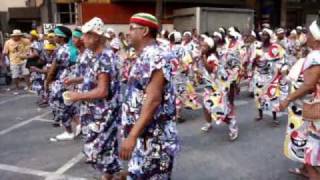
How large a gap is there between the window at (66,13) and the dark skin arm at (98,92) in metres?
19.9

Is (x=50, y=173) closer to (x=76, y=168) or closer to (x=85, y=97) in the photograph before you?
(x=76, y=168)

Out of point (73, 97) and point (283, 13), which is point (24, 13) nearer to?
point (283, 13)

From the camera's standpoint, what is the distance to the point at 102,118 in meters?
4.54

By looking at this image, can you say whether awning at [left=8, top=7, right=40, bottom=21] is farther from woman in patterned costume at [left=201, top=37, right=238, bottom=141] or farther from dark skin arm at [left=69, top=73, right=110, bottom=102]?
dark skin arm at [left=69, top=73, right=110, bottom=102]

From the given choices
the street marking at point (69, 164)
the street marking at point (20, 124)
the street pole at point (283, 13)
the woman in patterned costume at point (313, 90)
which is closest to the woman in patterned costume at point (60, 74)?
the street marking at point (69, 164)

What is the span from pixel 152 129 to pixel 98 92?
1039mm

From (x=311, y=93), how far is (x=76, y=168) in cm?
305

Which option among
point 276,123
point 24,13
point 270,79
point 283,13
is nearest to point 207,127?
point 276,123

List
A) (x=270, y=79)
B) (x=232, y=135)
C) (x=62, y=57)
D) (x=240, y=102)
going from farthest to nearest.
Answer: (x=240, y=102) → (x=270, y=79) → (x=232, y=135) → (x=62, y=57)

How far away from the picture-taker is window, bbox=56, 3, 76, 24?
2356 cm

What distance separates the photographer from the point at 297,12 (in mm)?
31219

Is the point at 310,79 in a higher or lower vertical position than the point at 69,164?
higher

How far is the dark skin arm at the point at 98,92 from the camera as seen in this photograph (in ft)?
13.7

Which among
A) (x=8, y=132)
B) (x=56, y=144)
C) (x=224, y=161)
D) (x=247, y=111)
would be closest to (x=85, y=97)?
(x=224, y=161)
